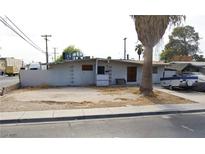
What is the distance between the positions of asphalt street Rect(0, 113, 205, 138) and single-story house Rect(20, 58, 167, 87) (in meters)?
15.5

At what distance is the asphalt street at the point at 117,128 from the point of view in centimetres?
749

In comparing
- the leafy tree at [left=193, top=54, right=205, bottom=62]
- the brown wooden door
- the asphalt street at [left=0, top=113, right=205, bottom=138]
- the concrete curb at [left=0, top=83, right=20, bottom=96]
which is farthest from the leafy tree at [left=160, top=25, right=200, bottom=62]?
the asphalt street at [left=0, top=113, right=205, bottom=138]

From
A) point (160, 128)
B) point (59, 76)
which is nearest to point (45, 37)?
point (59, 76)

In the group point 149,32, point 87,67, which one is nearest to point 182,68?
point 87,67

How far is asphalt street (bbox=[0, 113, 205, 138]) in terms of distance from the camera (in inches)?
295

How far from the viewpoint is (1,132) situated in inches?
311

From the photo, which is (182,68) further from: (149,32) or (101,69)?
(149,32)

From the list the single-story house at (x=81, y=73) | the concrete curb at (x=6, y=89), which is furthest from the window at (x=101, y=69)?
the concrete curb at (x=6, y=89)

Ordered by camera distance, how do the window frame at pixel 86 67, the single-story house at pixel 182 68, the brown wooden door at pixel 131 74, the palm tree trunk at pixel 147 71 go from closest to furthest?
the palm tree trunk at pixel 147 71
the window frame at pixel 86 67
the brown wooden door at pixel 131 74
the single-story house at pixel 182 68

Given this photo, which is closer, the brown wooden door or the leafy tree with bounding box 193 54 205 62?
the brown wooden door

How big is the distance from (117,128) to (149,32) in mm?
9392

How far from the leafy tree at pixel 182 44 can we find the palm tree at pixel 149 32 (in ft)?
153

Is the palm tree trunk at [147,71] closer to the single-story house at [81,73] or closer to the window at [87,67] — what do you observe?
the single-story house at [81,73]

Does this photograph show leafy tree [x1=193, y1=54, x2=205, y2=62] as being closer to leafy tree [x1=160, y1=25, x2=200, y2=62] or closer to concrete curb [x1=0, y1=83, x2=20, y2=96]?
leafy tree [x1=160, y1=25, x2=200, y2=62]
